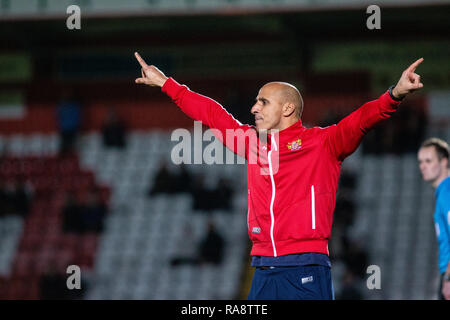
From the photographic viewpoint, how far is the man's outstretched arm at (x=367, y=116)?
427 cm

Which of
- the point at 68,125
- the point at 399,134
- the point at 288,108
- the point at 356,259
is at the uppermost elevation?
the point at 68,125

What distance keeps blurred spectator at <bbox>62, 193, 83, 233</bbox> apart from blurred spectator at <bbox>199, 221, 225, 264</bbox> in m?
2.93

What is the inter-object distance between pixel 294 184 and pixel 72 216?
12.0 m

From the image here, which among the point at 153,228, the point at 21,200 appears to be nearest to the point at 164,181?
the point at 153,228

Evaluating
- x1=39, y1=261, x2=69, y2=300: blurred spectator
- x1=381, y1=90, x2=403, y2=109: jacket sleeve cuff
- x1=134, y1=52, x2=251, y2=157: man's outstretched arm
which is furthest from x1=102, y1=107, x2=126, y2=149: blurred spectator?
x1=381, y1=90, x2=403, y2=109: jacket sleeve cuff

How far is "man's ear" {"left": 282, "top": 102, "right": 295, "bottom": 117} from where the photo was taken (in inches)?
188

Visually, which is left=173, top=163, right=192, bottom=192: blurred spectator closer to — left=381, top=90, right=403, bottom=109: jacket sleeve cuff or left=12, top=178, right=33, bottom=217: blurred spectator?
left=12, top=178, right=33, bottom=217: blurred spectator

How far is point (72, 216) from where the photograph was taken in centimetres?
1599

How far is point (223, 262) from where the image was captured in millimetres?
14867

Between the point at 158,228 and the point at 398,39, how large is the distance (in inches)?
272

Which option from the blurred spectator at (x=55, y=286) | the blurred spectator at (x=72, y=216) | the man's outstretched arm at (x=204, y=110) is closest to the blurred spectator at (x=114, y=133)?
the blurred spectator at (x=72, y=216)

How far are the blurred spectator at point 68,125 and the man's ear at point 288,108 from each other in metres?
13.8

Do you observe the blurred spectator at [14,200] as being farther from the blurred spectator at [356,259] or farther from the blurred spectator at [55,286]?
the blurred spectator at [356,259]

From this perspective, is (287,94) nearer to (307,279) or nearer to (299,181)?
(299,181)
